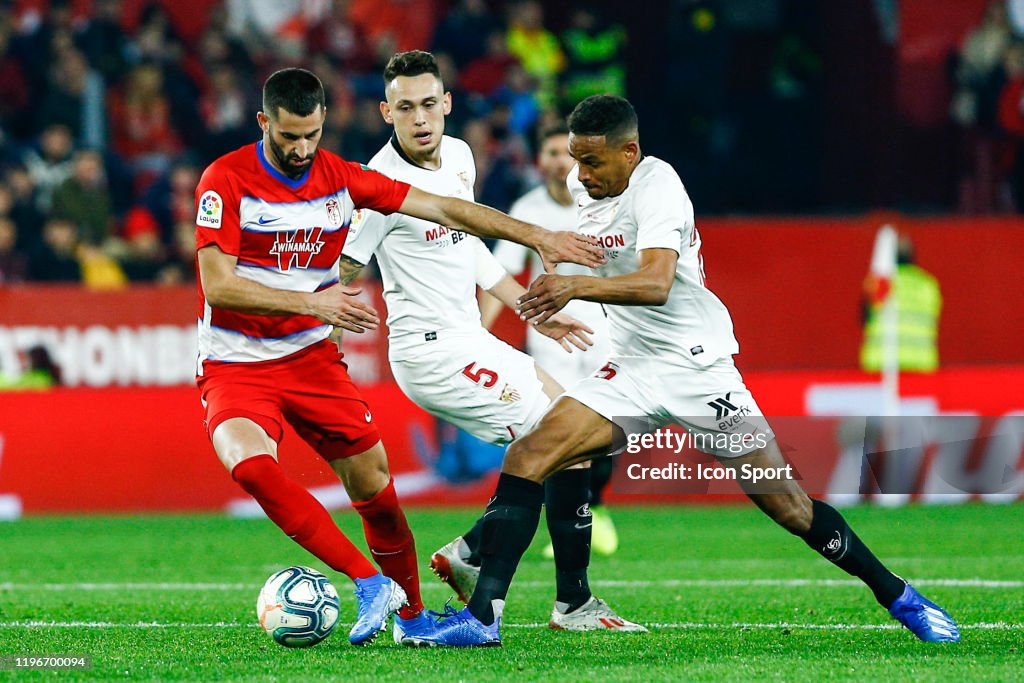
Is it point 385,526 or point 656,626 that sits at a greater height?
point 385,526

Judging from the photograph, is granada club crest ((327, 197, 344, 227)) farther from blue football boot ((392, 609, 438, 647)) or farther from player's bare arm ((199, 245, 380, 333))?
blue football boot ((392, 609, 438, 647))

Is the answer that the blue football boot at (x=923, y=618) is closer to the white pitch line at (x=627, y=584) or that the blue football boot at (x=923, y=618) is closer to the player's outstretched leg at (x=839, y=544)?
the player's outstretched leg at (x=839, y=544)

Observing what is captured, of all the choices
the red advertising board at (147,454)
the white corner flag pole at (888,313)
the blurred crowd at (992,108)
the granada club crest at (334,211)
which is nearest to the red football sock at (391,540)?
the granada club crest at (334,211)

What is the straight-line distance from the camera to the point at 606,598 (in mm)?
8094

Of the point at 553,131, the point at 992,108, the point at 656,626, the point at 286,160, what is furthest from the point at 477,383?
the point at 992,108

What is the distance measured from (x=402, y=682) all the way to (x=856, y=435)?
837 centimetres

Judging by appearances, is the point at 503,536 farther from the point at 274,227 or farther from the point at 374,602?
the point at 274,227

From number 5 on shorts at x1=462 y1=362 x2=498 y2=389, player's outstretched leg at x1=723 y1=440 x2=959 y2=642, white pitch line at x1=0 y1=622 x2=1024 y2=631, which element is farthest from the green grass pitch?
number 5 on shorts at x1=462 y1=362 x2=498 y2=389

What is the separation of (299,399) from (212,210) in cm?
87

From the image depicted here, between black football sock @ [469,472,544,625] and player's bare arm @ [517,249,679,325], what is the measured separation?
2.25ft

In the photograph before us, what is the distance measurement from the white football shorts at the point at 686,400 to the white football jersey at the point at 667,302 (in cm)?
7

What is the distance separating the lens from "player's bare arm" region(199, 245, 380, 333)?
5871mm

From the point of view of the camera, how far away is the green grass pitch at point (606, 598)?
5.85 m

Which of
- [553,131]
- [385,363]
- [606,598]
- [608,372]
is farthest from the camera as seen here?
[385,363]
